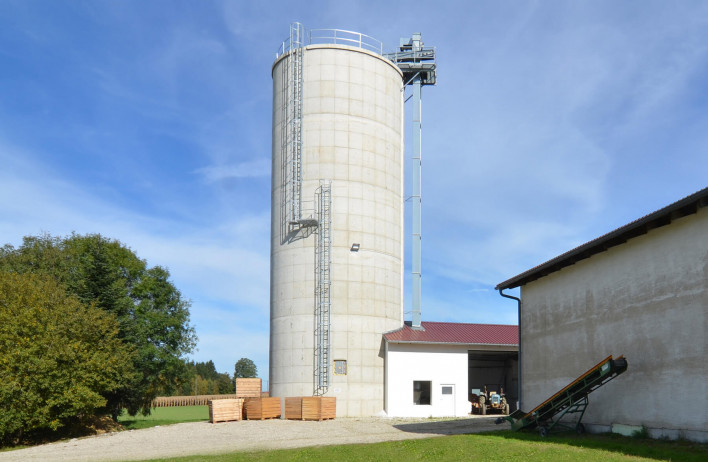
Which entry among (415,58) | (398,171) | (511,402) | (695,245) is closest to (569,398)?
(695,245)

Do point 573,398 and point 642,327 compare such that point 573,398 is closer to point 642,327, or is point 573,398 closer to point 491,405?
point 642,327

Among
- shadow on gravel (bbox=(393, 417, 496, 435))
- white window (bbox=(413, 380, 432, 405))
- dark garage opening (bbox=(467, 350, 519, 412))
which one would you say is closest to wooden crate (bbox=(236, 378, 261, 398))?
white window (bbox=(413, 380, 432, 405))

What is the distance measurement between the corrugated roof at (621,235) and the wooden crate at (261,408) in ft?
57.4

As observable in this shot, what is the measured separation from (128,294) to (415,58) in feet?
89.5

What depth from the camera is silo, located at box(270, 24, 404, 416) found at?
134 feet

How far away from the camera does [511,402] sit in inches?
1962

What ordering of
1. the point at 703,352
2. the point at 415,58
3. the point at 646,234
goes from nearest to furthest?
the point at 703,352 → the point at 646,234 → the point at 415,58

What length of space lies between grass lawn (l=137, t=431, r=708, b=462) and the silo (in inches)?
671

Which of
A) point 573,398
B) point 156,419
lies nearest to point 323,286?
point 573,398

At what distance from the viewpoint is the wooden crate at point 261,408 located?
38891 mm

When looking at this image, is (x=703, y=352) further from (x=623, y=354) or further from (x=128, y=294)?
(x=128, y=294)

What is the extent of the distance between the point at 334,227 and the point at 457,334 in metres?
10.6

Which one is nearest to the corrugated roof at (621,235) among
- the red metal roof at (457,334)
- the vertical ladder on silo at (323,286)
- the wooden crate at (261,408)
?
the red metal roof at (457,334)

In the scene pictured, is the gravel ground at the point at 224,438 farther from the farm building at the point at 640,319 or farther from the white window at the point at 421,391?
the white window at the point at 421,391
